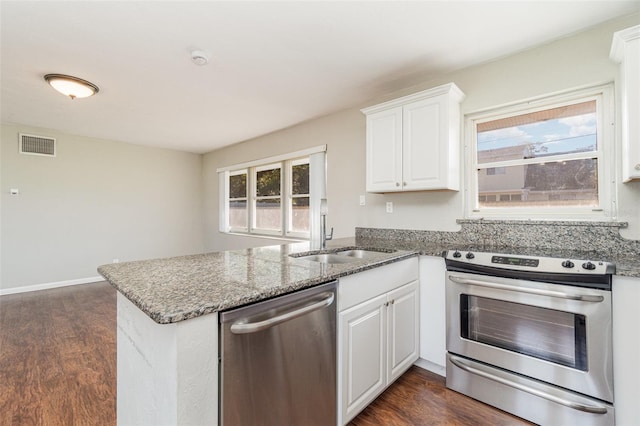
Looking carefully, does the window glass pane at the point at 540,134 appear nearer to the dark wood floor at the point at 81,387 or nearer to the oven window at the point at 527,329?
the oven window at the point at 527,329

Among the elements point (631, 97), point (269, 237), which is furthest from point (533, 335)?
point (269, 237)

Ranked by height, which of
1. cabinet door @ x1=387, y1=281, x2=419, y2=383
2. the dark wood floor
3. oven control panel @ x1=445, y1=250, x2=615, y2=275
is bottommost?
the dark wood floor

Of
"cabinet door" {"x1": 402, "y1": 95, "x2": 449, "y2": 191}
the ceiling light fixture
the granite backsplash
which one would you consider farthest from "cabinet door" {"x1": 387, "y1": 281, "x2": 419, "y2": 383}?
the ceiling light fixture

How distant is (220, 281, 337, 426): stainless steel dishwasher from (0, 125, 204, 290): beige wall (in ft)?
16.7

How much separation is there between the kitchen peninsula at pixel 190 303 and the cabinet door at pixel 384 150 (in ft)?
2.93

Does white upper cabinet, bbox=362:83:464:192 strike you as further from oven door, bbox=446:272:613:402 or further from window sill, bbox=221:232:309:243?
window sill, bbox=221:232:309:243

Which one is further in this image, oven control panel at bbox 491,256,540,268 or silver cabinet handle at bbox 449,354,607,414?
oven control panel at bbox 491,256,540,268

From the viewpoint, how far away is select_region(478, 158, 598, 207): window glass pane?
80.1 inches

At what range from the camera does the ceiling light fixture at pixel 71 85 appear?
2.58 metres

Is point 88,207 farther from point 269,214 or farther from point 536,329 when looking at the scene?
point 536,329

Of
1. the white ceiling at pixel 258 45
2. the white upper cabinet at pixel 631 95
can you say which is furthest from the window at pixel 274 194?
the white upper cabinet at pixel 631 95

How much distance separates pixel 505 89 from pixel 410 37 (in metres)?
0.93

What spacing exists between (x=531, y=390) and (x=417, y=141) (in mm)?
1845

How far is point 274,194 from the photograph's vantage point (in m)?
4.72
